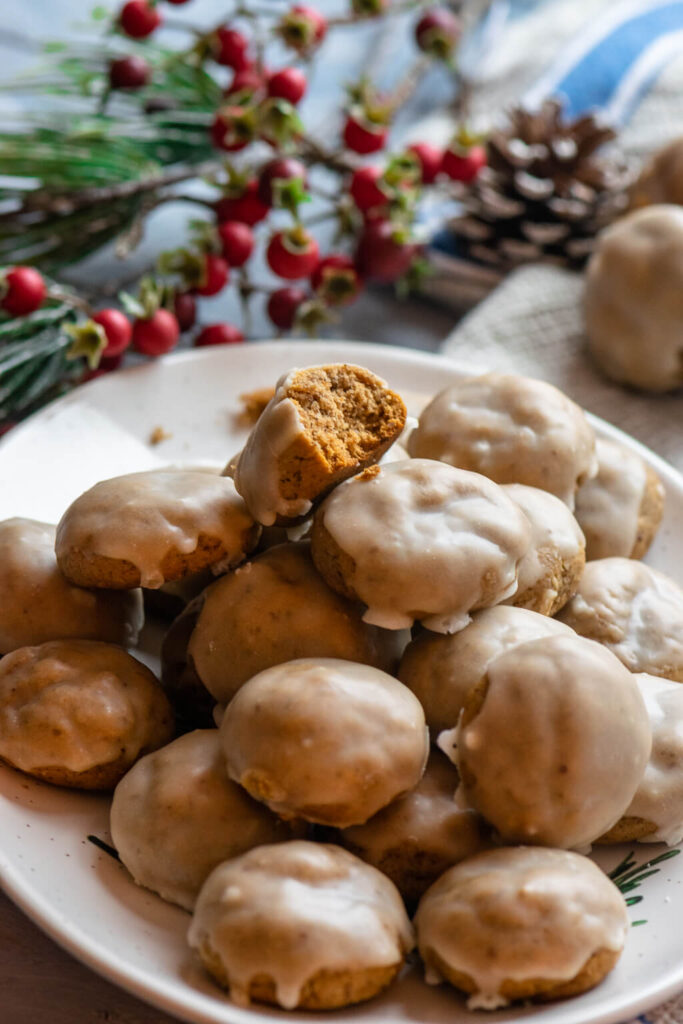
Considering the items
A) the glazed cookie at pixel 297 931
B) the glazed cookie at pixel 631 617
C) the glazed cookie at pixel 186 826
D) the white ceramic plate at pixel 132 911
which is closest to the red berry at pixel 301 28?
the white ceramic plate at pixel 132 911

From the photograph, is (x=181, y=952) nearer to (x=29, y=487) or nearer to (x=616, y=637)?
(x=616, y=637)

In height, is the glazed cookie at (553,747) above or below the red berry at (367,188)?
below

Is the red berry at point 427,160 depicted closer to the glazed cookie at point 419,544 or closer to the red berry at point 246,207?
the red berry at point 246,207

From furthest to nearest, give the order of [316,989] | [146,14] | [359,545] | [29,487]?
[146,14] → [29,487] → [359,545] → [316,989]

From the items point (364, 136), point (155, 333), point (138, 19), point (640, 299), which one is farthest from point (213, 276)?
point (640, 299)

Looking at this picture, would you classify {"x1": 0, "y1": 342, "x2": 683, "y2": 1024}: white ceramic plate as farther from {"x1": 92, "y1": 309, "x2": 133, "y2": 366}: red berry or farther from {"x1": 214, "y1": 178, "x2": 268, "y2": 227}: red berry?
{"x1": 214, "y1": 178, "x2": 268, "y2": 227}: red berry

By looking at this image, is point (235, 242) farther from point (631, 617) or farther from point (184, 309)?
point (631, 617)

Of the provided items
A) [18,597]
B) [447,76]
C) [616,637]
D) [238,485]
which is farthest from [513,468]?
[447,76]
